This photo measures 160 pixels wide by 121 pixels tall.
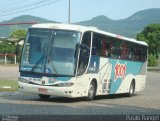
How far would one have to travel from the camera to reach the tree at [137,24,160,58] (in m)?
107

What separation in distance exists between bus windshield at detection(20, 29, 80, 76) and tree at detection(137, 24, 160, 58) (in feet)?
282

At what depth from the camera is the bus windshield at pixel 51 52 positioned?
19078 millimetres

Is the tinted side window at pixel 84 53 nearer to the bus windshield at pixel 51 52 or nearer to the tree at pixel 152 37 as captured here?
the bus windshield at pixel 51 52

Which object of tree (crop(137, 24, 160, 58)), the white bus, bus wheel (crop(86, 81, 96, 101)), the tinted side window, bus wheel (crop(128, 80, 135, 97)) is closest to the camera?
the white bus

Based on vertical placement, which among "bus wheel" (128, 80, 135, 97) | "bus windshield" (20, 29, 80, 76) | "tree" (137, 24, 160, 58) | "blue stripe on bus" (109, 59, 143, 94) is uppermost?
"tree" (137, 24, 160, 58)

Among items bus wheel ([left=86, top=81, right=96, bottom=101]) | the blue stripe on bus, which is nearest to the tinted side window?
bus wheel ([left=86, top=81, right=96, bottom=101])

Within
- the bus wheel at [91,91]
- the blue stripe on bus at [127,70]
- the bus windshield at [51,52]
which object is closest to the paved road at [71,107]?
the bus wheel at [91,91]

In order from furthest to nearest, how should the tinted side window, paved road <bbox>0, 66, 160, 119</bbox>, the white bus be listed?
the tinted side window → the white bus → paved road <bbox>0, 66, 160, 119</bbox>

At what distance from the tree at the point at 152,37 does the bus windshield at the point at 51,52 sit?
85836mm

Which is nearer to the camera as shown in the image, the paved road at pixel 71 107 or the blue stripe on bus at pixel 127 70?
the paved road at pixel 71 107

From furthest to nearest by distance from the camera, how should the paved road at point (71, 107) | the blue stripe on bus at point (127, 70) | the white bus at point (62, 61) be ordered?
1. the blue stripe on bus at point (127, 70)
2. the white bus at point (62, 61)
3. the paved road at point (71, 107)

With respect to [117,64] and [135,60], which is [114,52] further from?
[135,60]

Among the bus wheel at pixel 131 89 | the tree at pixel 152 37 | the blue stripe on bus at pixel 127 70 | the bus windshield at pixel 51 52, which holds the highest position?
the tree at pixel 152 37

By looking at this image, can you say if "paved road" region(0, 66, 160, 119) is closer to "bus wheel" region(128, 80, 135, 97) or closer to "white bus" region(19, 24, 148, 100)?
"white bus" region(19, 24, 148, 100)
